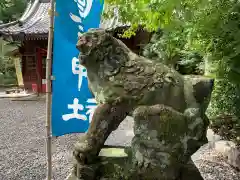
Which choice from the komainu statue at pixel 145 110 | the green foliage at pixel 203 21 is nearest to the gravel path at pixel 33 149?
the green foliage at pixel 203 21

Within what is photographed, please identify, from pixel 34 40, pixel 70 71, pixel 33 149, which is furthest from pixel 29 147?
pixel 34 40

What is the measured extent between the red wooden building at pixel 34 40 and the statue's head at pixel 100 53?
11.1 m

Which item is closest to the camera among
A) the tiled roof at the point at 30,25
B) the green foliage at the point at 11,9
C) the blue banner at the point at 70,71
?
the blue banner at the point at 70,71

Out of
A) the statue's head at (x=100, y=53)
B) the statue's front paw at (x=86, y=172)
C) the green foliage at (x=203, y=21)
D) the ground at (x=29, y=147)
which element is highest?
the green foliage at (x=203, y=21)

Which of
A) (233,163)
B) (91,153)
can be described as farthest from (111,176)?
(233,163)

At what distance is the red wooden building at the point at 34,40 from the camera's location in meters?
13.2

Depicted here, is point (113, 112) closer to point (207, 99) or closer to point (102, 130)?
point (102, 130)

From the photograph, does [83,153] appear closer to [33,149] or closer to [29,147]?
[33,149]

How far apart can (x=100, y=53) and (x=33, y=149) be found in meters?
5.23

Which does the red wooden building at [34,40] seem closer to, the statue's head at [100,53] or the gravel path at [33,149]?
the gravel path at [33,149]

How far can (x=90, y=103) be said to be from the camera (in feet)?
10.6

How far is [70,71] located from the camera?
3.17m

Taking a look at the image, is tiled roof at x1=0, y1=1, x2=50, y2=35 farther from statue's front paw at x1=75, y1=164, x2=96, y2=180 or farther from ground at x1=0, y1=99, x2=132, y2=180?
statue's front paw at x1=75, y1=164, x2=96, y2=180

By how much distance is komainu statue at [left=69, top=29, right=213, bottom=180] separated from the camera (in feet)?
5.30
